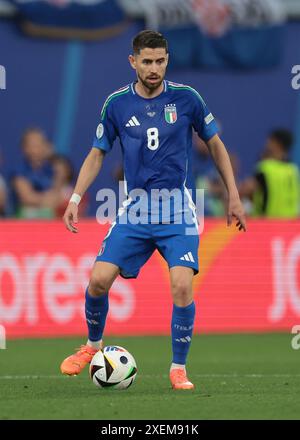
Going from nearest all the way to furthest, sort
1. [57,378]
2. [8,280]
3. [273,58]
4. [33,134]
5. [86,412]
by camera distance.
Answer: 1. [86,412]
2. [57,378]
3. [8,280]
4. [33,134]
5. [273,58]

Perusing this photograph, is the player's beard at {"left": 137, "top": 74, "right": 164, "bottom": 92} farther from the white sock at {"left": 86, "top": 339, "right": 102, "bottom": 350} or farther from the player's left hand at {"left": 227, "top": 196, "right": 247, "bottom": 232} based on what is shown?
the white sock at {"left": 86, "top": 339, "right": 102, "bottom": 350}

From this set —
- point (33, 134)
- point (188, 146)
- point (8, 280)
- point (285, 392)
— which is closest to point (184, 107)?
point (188, 146)

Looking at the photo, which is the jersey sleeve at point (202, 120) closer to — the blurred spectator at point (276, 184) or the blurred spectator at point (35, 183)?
the blurred spectator at point (276, 184)

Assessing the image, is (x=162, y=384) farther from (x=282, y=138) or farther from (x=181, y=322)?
(x=282, y=138)

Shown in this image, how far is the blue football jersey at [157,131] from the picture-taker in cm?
933

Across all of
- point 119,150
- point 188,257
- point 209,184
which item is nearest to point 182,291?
point 188,257

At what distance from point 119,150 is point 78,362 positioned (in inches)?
399

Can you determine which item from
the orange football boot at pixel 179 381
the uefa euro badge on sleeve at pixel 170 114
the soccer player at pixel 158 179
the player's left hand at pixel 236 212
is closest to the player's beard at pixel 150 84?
the soccer player at pixel 158 179

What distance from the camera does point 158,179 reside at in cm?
934

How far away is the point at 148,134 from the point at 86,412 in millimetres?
2342

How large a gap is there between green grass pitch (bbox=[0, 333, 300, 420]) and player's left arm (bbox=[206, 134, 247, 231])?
3.87ft

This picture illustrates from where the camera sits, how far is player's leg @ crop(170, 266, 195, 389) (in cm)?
920

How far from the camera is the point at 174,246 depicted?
927 cm

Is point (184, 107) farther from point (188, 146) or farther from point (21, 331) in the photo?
point (21, 331)
